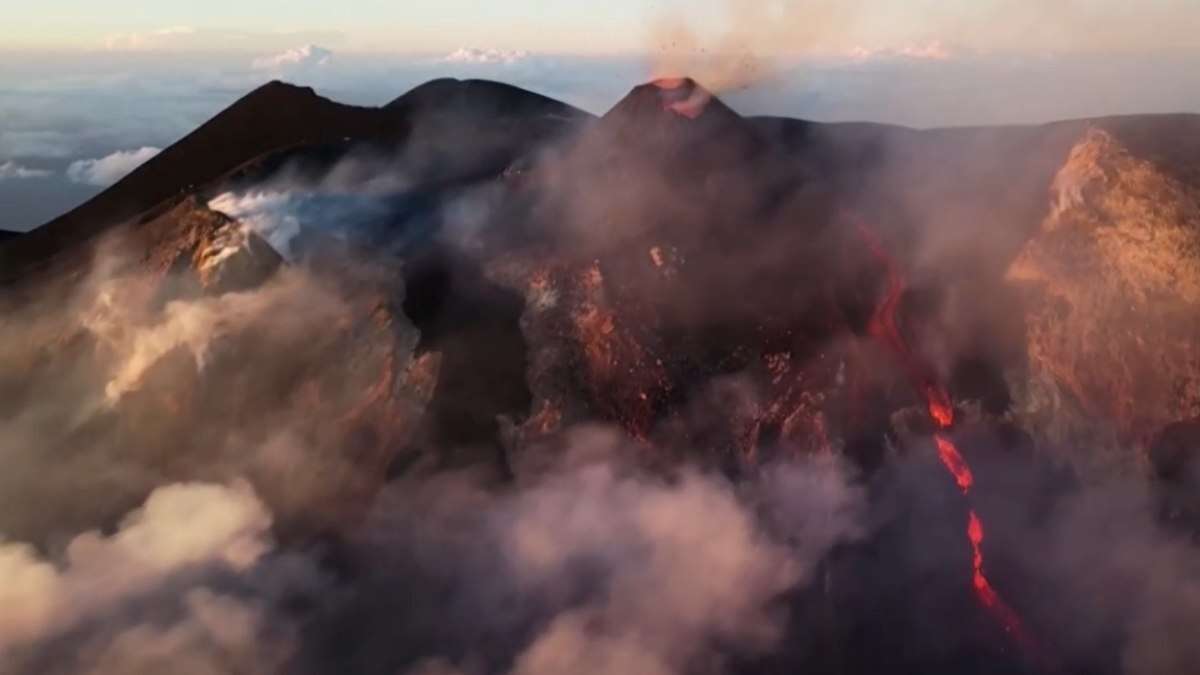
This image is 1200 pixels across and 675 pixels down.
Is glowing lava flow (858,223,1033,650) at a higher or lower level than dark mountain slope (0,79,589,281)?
lower

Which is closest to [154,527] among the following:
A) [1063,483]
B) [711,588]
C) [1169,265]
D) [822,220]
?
[711,588]

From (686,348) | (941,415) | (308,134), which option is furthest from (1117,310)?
(308,134)

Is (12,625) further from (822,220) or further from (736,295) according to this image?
(822,220)

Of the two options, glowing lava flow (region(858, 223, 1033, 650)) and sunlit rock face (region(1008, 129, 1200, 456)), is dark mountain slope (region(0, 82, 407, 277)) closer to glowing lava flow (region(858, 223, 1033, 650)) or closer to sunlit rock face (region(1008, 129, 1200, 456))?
glowing lava flow (region(858, 223, 1033, 650))

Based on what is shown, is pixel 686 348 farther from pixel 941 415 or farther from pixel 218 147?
pixel 218 147

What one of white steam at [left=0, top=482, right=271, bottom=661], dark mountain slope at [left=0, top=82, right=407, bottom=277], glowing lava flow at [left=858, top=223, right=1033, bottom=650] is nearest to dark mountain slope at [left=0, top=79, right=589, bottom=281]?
dark mountain slope at [left=0, top=82, right=407, bottom=277]

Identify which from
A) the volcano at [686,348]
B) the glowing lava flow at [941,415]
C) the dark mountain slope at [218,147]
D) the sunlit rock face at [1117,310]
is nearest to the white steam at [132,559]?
the volcano at [686,348]
